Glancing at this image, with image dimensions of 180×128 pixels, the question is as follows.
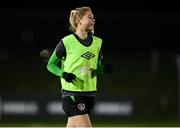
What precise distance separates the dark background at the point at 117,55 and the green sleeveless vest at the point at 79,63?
6.94 metres

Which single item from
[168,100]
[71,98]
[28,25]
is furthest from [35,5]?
[71,98]

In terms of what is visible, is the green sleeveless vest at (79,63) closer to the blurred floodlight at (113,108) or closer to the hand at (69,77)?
the hand at (69,77)

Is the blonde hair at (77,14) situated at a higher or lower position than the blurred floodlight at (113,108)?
higher

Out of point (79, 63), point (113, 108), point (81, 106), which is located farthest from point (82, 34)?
point (113, 108)

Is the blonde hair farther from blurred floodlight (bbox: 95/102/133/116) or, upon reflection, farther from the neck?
blurred floodlight (bbox: 95/102/133/116)

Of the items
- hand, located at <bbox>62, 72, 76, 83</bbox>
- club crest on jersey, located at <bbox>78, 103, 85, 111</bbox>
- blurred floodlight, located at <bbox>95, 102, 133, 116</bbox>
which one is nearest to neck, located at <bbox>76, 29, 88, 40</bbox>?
hand, located at <bbox>62, 72, 76, 83</bbox>

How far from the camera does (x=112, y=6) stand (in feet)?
47.6

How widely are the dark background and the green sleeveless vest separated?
694cm

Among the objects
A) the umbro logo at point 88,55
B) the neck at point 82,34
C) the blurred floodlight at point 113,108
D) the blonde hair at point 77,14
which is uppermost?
the blonde hair at point 77,14

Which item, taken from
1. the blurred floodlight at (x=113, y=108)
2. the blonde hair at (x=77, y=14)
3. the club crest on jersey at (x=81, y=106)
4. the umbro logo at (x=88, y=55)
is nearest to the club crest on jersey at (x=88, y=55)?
the umbro logo at (x=88, y=55)

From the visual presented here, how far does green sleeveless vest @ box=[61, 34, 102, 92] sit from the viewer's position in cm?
634

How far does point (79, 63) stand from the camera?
6332mm

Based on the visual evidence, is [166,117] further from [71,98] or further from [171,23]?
[71,98]

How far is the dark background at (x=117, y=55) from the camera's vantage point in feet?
44.2
